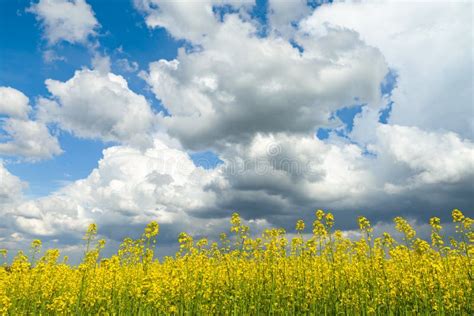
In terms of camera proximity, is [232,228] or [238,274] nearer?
[232,228]

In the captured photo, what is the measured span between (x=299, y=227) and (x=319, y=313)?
2404 millimetres

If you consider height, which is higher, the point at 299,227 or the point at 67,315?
the point at 299,227

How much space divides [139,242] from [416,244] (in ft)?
29.1

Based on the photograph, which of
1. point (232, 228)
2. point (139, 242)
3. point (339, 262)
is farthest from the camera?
point (139, 242)

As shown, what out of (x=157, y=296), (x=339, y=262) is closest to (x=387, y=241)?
(x=339, y=262)

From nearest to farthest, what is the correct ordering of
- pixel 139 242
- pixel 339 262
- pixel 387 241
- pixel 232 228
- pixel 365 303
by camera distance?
1. pixel 365 303
2. pixel 232 228
3. pixel 387 241
4. pixel 339 262
5. pixel 139 242

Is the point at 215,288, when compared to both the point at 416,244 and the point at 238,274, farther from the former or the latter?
the point at 416,244

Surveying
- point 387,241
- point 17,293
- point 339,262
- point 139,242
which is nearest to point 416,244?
point 387,241

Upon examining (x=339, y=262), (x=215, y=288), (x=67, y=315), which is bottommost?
(x=67, y=315)

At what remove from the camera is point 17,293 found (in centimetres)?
1337

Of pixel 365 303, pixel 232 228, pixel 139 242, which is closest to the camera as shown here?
pixel 365 303

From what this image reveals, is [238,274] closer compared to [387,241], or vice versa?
[387,241]

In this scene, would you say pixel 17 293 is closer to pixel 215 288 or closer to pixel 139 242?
pixel 139 242

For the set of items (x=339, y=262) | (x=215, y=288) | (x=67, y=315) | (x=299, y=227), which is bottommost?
(x=67, y=315)
